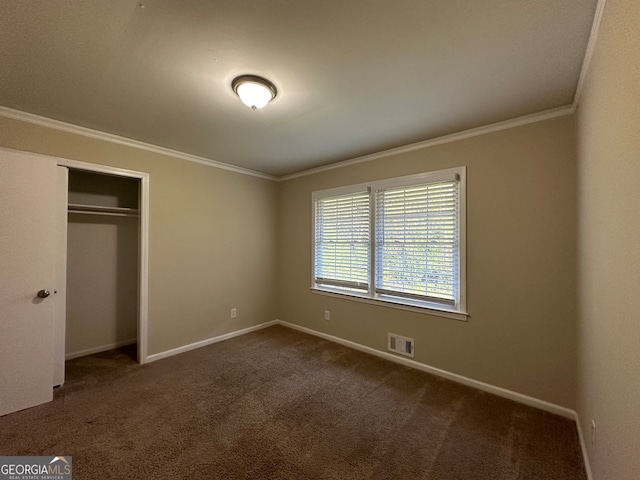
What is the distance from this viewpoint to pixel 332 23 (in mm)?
1372

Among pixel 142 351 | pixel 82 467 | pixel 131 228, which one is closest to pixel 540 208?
pixel 82 467

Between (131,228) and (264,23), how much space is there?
3.47 meters

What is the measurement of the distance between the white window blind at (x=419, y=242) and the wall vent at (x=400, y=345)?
49 centimetres

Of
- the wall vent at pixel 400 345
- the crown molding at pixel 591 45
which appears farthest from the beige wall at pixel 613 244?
the wall vent at pixel 400 345

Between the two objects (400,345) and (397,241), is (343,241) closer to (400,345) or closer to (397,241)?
(397,241)

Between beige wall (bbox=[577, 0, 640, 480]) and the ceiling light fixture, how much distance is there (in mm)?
1778

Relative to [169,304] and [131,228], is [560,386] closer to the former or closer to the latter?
→ [169,304]

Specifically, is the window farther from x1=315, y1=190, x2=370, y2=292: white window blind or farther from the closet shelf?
the closet shelf

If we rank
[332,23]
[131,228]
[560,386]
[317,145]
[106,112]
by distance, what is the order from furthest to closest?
[131,228] < [317,145] < [106,112] < [560,386] < [332,23]

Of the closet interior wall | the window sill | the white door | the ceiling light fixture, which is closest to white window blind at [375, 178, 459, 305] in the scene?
the window sill

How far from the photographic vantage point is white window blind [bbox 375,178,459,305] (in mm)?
2787

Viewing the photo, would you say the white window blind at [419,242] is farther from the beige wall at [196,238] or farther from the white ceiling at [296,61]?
the beige wall at [196,238]

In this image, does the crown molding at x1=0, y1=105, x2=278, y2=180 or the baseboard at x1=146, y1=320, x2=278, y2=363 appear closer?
the crown molding at x1=0, y1=105, x2=278, y2=180

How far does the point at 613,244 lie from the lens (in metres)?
1.18
